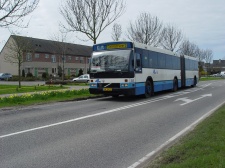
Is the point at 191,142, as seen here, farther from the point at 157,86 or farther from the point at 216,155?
the point at 157,86

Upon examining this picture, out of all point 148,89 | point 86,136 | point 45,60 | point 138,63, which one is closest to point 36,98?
point 138,63

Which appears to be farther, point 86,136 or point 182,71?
point 182,71

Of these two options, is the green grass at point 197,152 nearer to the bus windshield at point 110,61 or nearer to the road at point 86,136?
the road at point 86,136

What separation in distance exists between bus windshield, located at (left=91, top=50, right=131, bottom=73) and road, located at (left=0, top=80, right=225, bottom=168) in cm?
471

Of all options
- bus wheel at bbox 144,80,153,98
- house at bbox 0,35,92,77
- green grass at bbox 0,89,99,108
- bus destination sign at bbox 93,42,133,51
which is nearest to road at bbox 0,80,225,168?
green grass at bbox 0,89,99,108

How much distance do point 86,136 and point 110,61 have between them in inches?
368

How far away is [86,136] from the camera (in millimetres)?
7801

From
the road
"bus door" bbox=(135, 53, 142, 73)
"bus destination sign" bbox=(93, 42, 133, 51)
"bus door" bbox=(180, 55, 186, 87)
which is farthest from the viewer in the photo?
"bus door" bbox=(180, 55, 186, 87)

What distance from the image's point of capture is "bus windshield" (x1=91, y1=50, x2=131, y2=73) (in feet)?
54.2

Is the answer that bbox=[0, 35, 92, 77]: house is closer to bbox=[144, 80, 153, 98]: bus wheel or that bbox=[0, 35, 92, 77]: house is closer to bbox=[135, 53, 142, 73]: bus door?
bbox=[144, 80, 153, 98]: bus wheel

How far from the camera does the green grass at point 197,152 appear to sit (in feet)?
15.9

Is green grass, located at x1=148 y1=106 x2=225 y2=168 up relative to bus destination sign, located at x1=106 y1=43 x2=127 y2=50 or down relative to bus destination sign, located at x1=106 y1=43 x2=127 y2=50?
down

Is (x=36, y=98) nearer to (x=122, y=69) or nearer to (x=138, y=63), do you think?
(x=122, y=69)

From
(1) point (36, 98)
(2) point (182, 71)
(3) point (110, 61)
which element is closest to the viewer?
(3) point (110, 61)
